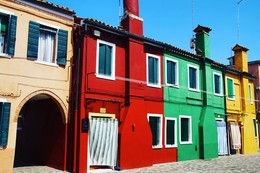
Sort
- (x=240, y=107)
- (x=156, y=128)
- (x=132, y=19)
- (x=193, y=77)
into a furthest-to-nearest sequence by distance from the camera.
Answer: (x=240, y=107) → (x=193, y=77) → (x=156, y=128) → (x=132, y=19)

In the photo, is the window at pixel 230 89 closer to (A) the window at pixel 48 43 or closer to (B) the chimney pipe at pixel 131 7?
(B) the chimney pipe at pixel 131 7

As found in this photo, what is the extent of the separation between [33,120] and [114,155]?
512cm

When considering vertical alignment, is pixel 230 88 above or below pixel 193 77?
below

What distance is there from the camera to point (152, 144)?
1511 cm

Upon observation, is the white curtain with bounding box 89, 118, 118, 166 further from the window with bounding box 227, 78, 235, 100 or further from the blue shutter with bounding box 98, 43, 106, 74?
the window with bounding box 227, 78, 235, 100

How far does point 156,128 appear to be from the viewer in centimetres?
1552

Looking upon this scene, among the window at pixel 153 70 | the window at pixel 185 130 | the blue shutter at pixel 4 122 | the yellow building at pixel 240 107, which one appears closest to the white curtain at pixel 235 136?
the yellow building at pixel 240 107

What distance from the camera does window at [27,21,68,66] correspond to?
1166 cm

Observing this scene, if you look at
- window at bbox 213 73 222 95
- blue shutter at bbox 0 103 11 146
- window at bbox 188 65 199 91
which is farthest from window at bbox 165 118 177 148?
blue shutter at bbox 0 103 11 146

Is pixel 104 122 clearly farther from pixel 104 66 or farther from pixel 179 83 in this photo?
pixel 179 83

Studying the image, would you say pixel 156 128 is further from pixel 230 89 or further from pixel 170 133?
pixel 230 89

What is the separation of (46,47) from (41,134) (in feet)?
15.3

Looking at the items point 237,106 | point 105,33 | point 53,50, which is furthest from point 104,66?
point 237,106

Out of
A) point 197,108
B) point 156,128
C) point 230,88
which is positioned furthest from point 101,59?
point 230,88
